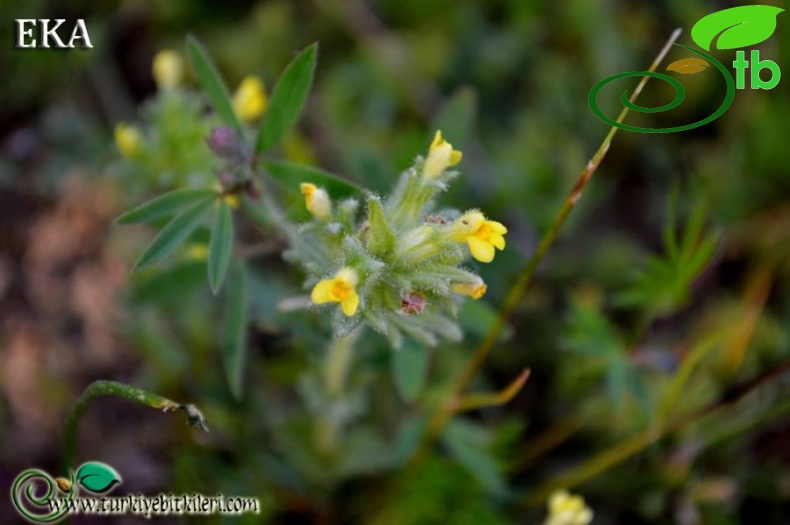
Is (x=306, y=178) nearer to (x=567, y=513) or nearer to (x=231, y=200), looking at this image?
(x=231, y=200)

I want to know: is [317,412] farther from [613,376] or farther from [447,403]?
[613,376]

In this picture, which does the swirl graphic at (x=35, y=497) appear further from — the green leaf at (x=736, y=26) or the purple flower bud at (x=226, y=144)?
the green leaf at (x=736, y=26)

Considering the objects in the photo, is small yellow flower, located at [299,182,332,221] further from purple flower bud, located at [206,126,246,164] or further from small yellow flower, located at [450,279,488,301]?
small yellow flower, located at [450,279,488,301]

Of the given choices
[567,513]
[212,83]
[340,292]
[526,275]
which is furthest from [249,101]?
[567,513]

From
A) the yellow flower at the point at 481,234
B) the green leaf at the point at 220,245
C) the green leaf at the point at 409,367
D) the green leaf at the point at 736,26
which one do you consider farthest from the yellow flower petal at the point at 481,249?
the green leaf at the point at 736,26

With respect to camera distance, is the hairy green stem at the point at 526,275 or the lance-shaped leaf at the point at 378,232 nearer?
the lance-shaped leaf at the point at 378,232

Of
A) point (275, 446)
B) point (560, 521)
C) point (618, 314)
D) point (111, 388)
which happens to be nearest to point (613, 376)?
point (560, 521)
